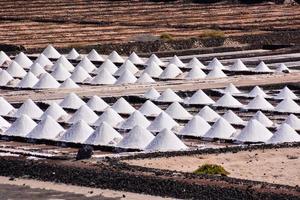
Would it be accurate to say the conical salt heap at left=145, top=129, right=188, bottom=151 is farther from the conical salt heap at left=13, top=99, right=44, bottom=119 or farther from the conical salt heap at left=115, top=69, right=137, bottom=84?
the conical salt heap at left=115, top=69, right=137, bottom=84

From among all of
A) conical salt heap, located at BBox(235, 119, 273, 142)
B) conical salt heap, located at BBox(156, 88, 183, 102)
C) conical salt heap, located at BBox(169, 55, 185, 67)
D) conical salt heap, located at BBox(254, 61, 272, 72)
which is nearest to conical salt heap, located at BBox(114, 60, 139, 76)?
conical salt heap, located at BBox(169, 55, 185, 67)

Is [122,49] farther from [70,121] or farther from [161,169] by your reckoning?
[161,169]

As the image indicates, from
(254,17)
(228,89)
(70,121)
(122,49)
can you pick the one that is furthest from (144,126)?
(254,17)

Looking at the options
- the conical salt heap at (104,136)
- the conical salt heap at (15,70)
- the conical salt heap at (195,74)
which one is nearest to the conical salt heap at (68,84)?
the conical salt heap at (15,70)

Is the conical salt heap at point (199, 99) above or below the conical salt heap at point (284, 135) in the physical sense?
above

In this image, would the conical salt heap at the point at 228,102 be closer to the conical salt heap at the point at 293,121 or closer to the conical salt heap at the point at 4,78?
the conical salt heap at the point at 293,121
